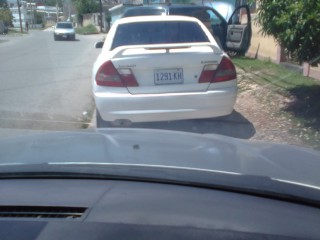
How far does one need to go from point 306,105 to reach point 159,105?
9.22 ft

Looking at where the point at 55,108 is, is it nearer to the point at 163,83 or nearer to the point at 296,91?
the point at 163,83

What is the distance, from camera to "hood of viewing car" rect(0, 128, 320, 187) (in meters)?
2.39

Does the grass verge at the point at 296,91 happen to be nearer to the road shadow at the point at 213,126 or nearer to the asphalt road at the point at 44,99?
the road shadow at the point at 213,126

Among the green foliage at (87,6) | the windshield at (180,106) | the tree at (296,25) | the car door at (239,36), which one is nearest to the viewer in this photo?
the windshield at (180,106)

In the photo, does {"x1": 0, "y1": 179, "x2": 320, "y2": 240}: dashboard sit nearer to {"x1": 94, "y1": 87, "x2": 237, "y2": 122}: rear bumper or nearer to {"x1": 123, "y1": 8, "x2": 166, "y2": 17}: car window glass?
{"x1": 94, "y1": 87, "x2": 237, "y2": 122}: rear bumper

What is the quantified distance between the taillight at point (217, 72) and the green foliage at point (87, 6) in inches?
2949

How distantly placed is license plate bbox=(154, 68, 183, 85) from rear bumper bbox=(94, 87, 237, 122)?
0.52 feet

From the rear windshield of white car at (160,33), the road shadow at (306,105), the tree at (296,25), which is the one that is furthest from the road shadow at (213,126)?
the tree at (296,25)

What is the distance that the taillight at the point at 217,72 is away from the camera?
603 centimetres

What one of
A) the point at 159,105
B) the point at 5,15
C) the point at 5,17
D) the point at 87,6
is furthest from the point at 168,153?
the point at 87,6

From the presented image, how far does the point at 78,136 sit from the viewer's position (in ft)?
10.3

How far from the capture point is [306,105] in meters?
7.70

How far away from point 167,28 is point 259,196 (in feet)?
17.4

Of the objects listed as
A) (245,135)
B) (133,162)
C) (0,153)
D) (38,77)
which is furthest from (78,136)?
(38,77)
